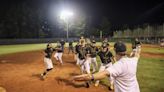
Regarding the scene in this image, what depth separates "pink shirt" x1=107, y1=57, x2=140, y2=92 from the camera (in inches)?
181

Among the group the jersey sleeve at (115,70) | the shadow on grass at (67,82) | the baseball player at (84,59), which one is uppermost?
the jersey sleeve at (115,70)

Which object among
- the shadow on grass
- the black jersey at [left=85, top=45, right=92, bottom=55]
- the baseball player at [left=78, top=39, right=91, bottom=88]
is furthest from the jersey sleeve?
the black jersey at [left=85, top=45, right=92, bottom=55]

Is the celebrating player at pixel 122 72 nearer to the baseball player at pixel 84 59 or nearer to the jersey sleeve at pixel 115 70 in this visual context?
the jersey sleeve at pixel 115 70

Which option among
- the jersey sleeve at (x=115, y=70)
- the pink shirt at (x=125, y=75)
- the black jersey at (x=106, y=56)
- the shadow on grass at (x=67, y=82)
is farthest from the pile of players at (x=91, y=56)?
the jersey sleeve at (x=115, y=70)

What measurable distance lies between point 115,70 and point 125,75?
18.3 inches

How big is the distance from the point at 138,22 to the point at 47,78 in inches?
3861

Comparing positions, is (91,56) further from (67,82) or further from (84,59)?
(67,82)

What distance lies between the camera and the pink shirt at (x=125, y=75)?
461cm

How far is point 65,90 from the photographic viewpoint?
1134cm

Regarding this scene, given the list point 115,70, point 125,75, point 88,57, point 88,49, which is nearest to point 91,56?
point 88,49

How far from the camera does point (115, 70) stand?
449 cm

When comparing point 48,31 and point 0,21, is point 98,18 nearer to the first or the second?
point 48,31

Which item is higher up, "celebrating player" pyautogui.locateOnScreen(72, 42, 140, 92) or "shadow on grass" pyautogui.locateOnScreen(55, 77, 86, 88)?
"celebrating player" pyautogui.locateOnScreen(72, 42, 140, 92)

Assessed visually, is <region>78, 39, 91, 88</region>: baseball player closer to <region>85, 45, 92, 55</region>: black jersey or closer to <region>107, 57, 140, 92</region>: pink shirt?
<region>85, 45, 92, 55</region>: black jersey
